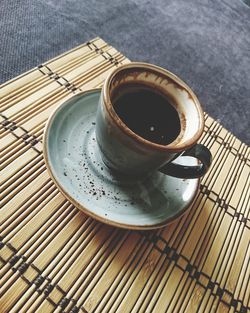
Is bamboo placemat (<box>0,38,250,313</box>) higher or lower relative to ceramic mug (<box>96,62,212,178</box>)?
lower

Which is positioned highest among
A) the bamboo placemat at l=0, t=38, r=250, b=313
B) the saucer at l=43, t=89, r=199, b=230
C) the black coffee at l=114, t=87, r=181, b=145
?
the black coffee at l=114, t=87, r=181, b=145

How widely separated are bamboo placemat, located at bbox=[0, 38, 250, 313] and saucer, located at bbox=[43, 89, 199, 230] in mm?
39

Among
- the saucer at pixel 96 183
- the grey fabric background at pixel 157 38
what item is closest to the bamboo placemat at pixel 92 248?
the saucer at pixel 96 183

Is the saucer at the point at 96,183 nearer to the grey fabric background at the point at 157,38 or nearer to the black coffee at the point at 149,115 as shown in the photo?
the black coffee at the point at 149,115

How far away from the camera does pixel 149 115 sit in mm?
432

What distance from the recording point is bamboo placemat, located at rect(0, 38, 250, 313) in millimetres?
374

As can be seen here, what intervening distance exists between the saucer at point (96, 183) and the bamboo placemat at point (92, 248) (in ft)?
0.13

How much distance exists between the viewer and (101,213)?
39 cm

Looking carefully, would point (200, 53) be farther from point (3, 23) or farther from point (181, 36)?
point (3, 23)

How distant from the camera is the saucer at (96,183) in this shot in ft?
1.30

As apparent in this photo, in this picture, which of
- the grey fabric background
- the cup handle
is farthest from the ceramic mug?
the grey fabric background

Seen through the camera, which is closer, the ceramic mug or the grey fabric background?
the ceramic mug

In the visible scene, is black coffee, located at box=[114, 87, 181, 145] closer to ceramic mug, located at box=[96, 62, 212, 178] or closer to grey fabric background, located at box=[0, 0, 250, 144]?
ceramic mug, located at box=[96, 62, 212, 178]

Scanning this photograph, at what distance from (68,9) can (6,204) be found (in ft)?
2.25
